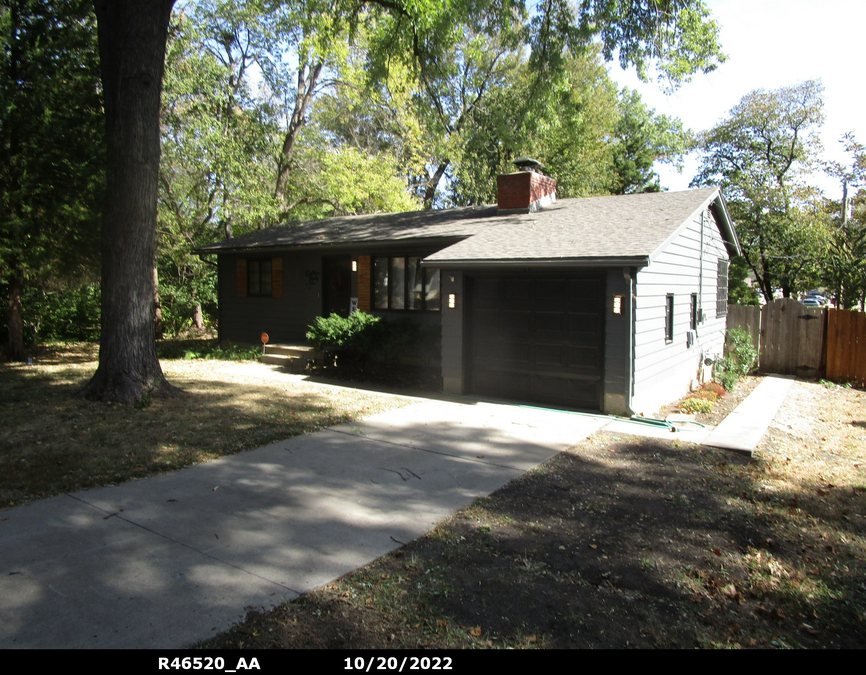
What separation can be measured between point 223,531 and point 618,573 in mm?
2790

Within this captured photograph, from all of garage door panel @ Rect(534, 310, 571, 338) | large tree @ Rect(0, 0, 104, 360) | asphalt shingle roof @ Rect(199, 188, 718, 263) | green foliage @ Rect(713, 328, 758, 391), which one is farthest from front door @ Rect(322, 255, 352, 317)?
green foliage @ Rect(713, 328, 758, 391)

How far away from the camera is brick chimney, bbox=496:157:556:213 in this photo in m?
12.3

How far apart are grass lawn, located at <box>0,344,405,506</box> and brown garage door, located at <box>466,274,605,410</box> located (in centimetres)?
183

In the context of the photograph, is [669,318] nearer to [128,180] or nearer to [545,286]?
[545,286]

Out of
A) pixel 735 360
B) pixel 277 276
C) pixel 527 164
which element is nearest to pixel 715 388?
pixel 735 360

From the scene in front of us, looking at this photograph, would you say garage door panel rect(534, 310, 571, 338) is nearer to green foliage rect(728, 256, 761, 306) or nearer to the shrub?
the shrub

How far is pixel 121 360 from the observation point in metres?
8.20

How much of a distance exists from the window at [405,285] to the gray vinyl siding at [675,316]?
4190mm

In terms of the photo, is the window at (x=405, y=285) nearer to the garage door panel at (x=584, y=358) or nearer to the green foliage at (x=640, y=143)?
the garage door panel at (x=584, y=358)

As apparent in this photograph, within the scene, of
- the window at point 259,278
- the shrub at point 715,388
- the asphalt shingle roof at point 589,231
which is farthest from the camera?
the window at point 259,278

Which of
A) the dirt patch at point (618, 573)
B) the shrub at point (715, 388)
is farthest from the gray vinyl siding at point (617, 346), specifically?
the shrub at point (715, 388)

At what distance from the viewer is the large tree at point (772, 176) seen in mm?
19750

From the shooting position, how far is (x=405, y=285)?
12.1m
